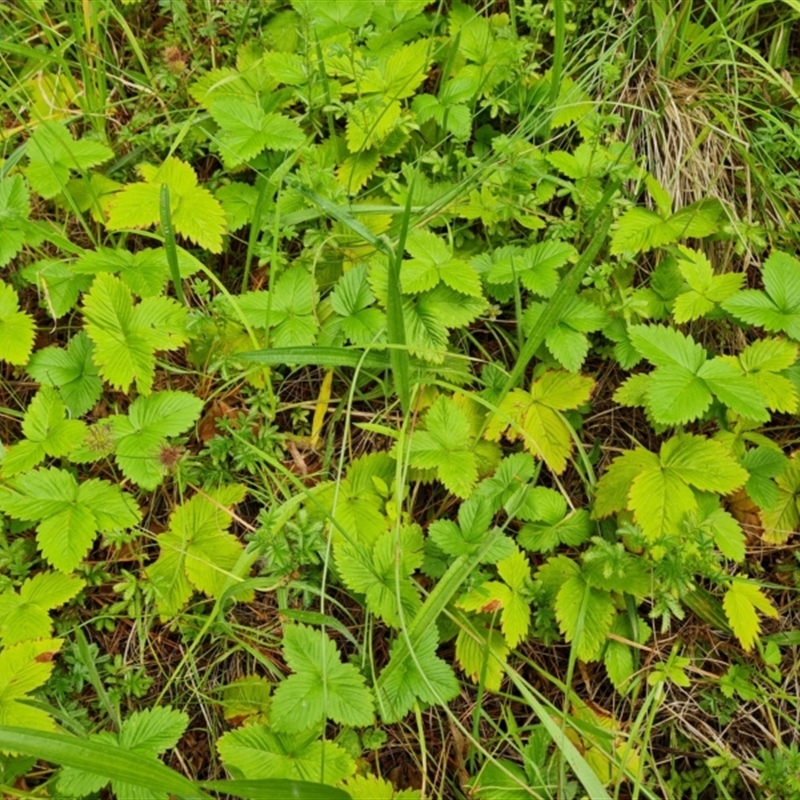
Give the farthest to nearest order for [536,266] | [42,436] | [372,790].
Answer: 1. [536,266]
2. [42,436]
3. [372,790]

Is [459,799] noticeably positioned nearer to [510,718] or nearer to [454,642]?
[510,718]

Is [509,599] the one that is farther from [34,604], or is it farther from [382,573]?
[34,604]

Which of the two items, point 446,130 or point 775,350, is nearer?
point 775,350

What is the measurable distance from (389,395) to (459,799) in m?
0.91

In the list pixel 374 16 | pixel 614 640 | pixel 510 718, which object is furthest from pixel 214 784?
pixel 374 16

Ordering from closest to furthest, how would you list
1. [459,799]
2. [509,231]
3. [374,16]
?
[459,799] < [509,231] < [374,16]

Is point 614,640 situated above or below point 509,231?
below

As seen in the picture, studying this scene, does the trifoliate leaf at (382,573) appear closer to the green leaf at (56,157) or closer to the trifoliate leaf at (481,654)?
the trifoliate leaf at (481,654)

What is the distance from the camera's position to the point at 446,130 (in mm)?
1979

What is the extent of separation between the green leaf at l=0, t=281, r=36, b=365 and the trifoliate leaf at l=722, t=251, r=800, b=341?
168cm

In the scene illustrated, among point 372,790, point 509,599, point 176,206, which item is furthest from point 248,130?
point 372,790

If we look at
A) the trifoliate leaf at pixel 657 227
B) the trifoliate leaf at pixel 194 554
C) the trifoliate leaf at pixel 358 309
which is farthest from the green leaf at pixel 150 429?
the trifoliate leaf at pixel 657 227

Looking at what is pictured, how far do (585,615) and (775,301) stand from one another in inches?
34.6

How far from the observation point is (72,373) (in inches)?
70.9
